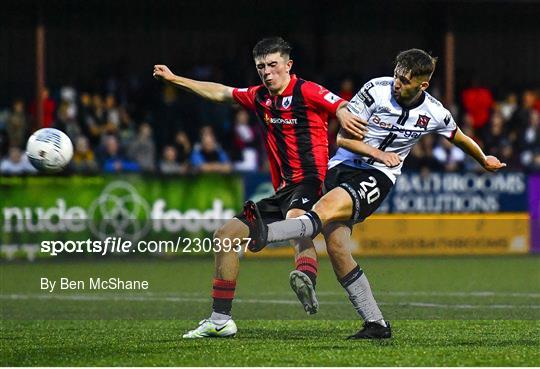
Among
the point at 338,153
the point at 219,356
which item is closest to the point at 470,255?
the point at 338,153

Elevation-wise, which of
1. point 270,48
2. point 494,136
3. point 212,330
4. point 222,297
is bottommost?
point 212,330

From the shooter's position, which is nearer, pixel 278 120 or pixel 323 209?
pixel 323 209

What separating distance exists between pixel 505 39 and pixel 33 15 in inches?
403

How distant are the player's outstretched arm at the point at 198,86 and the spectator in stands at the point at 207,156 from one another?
34.0 feet

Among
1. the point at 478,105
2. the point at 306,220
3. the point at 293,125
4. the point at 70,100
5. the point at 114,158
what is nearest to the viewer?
the point at 306,220

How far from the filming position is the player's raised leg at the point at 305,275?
870 cm

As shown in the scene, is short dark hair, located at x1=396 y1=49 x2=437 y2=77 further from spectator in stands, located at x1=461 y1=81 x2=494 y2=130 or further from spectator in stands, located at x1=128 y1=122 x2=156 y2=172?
spectator in stands, located at x1=461 y1=81 x2=494 y2=130

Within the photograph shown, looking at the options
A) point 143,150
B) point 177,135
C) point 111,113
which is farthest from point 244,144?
point 111,113

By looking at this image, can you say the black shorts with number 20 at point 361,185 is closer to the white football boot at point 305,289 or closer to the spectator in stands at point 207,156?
the white football boot at point 305,289

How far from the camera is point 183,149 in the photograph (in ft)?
66.3

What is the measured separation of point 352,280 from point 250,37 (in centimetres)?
1475

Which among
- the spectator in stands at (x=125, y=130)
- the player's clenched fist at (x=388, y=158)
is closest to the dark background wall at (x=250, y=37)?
the spectator in stands at (x=125, y=130)

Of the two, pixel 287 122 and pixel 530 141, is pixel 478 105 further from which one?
pixel 287 122

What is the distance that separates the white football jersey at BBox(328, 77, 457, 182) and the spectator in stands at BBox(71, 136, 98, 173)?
10370 millimetres
